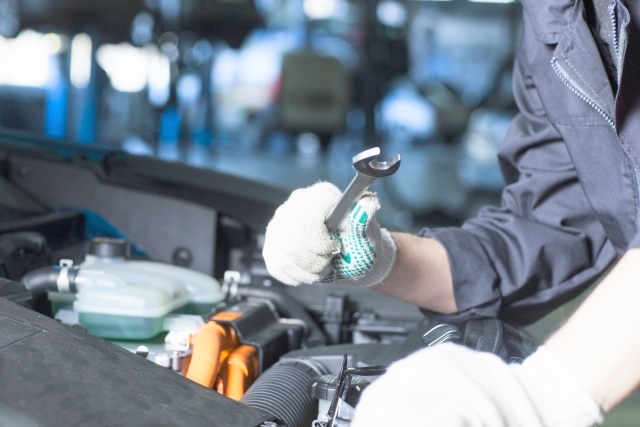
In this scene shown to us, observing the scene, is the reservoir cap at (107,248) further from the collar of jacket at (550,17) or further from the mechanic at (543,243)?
the collar of jacket at (550,17)

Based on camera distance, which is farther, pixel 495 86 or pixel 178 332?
pixel 495 86

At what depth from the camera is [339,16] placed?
1027 cm

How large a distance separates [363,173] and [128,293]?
0.41 metres

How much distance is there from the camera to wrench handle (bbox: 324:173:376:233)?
786mm

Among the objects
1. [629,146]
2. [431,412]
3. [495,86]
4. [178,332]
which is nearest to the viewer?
[431,412]

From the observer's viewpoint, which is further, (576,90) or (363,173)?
(576,90)

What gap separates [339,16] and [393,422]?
10034mm

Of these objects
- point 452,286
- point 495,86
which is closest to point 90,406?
point 452,286

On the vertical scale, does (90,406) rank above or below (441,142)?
above

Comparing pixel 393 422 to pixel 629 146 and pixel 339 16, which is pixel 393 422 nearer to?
pixel 629 146

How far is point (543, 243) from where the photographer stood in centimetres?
116

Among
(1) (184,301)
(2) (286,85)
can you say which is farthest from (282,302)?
(2) (286,85)

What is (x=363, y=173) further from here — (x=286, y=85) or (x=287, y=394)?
(x=286, y=85)

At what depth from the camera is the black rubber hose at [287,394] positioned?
88 cm
